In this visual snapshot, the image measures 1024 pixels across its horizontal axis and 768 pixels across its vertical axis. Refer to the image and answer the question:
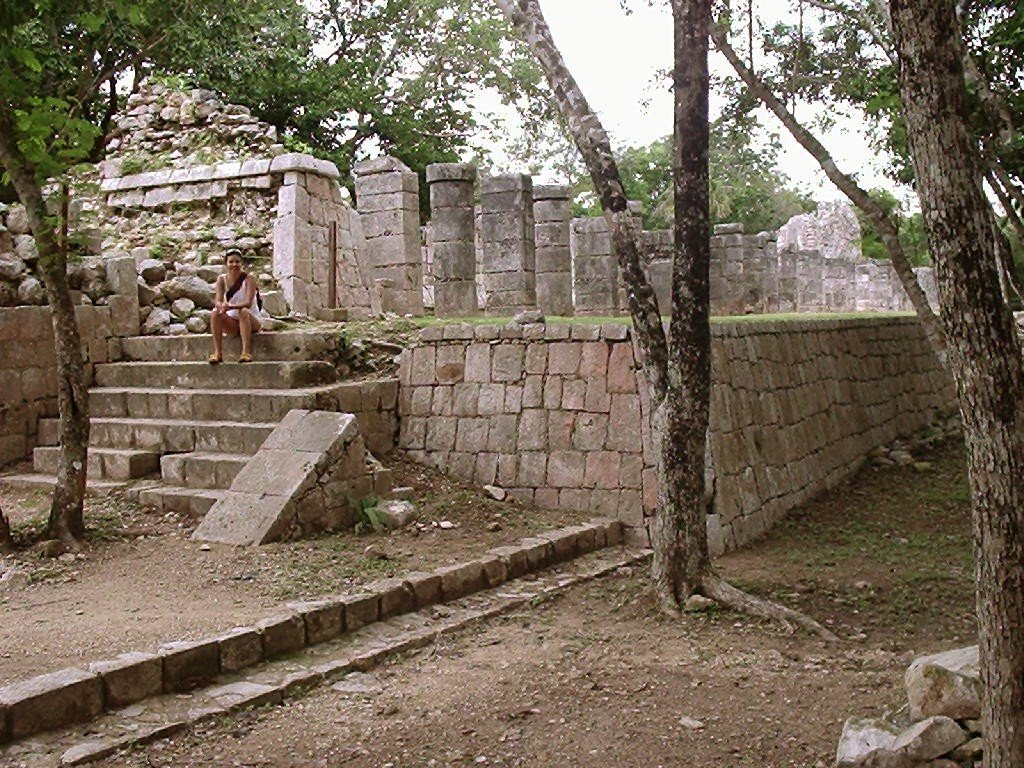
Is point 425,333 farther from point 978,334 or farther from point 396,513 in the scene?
point 978,334

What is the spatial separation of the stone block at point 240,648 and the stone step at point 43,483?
3.66 metres

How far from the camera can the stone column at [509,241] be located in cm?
1485

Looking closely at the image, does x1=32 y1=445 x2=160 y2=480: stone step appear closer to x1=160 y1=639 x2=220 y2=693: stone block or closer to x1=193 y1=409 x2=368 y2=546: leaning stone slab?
x1=193 y1=409 x2=368 y2=546: leaning stone slab

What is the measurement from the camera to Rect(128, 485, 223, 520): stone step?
8.16 m

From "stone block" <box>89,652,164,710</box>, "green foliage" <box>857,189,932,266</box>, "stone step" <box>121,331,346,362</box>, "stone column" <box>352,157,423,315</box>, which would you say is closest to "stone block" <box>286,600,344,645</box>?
"stone block" <box>89,652,164,710</box>

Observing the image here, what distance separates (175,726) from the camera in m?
4.77

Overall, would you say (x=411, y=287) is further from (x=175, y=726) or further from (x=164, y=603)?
(x=175, y=726)

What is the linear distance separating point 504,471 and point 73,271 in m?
4.84

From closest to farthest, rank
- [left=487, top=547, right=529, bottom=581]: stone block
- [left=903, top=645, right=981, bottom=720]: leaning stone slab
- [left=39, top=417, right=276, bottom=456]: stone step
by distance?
[left=903, top=645, right=981, bottom=720]: leaning stone slab
[left=487, top=547, right=529, bottom=581]: stone block
[left=39, top=417, right=276, bottom=456]: stone step

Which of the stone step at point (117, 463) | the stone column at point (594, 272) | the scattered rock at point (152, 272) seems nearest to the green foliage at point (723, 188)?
the stone column at point (594, 272)

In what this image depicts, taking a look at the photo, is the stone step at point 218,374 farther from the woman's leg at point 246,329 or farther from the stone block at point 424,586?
the stone block at point 424,586

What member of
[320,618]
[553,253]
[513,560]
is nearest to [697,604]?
[513,560]

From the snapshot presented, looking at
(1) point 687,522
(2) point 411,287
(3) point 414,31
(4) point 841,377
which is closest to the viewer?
(1) point 687,522

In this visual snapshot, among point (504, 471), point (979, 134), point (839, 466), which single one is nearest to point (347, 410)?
point (504, 471)
